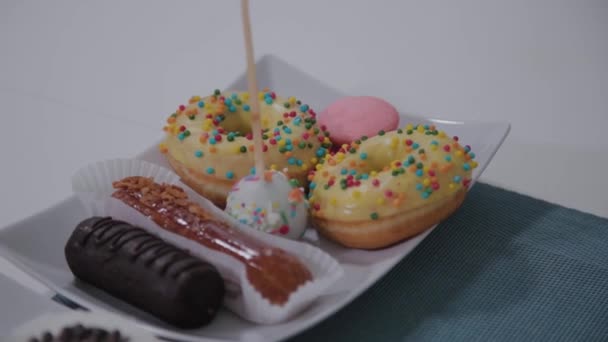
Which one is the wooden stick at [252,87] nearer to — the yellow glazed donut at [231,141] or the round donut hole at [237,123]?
the yellow glazed donut at [231,141]

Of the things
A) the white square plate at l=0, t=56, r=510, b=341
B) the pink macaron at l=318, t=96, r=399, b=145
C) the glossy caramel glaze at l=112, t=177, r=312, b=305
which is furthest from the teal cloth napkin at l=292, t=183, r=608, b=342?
the pink macaron at l=318, t=96, r=399, b=145

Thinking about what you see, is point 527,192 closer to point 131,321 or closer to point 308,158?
point 308,158

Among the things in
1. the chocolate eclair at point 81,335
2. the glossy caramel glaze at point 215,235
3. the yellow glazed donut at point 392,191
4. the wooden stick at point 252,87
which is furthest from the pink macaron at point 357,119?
the chocolate eclair at point 81,335

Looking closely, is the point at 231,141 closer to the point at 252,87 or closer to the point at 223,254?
the point at 252,87

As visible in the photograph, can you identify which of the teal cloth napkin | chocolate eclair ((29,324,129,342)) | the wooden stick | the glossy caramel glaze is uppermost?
the wooden stick

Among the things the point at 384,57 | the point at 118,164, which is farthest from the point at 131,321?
the point at 384,57

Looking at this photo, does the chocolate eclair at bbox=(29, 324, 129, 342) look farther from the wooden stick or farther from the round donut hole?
the round donut hole
